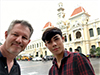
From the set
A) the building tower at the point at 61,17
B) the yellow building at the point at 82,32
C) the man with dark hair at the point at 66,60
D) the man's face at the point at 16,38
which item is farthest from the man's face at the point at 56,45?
the building tower at the point at 61,17

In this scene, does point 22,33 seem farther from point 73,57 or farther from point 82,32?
point 82,32

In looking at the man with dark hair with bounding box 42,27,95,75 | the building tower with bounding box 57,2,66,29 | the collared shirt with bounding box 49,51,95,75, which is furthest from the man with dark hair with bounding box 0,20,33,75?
the building tower with bounding box 57,2,66,29

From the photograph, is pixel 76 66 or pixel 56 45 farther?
pixel 56 45

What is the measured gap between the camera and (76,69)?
1278 mm

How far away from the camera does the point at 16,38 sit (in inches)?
57.1

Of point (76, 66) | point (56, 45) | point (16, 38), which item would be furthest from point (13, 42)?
point (76, 66)

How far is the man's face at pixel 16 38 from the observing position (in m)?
1.40

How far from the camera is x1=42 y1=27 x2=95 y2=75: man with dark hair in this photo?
4.07 feet

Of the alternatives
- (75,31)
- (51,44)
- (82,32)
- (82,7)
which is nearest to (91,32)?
(82,32)

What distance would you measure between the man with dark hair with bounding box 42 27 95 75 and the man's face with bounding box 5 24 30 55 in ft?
1.22

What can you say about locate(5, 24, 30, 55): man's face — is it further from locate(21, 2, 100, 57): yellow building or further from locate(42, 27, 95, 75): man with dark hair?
locate(21, 2, 100, 57): yellow building

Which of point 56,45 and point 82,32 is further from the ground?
point 82,32

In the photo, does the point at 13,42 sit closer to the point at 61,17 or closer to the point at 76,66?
the point at 76,66

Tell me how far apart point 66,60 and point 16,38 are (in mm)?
857
